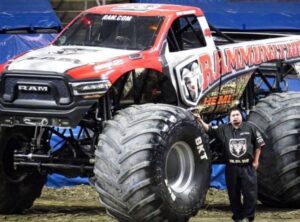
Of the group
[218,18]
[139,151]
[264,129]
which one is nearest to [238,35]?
[264,129]

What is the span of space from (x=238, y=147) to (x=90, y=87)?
2012 millimetres

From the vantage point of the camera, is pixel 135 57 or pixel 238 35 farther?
pixel 238 35

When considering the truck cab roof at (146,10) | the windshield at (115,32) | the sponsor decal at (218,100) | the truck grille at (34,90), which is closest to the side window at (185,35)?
the truck cab roof at (146,10)

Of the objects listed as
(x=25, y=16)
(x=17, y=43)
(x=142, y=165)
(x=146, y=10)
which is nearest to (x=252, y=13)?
(x=25, y=16)

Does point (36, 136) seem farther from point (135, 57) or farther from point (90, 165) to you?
point (135, 57)

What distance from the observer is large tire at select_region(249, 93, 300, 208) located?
12625mm

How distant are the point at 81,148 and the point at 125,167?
180 centimetres

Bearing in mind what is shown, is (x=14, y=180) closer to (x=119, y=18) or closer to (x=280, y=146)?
(x=119, y=18)

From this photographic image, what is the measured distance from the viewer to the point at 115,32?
11812 millimetres

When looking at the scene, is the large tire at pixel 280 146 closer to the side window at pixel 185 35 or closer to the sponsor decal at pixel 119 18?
the side window at pixel 185 35

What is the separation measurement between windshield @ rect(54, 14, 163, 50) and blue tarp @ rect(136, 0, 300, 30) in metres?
→ 11.4

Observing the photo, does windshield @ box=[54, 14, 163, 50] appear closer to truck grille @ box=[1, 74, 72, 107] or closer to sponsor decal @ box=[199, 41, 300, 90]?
sponsor decal @ box=[199, 41, 300, 90]

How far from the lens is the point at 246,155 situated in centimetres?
1082

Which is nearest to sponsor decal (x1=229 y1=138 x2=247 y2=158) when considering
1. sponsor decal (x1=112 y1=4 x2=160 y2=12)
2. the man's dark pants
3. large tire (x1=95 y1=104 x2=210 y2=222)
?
the man's dark pants
